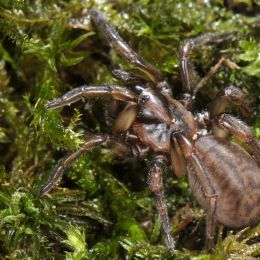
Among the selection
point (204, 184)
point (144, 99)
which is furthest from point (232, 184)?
point (144, 99)

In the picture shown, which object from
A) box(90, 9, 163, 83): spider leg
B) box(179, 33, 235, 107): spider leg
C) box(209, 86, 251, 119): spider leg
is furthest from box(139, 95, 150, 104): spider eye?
box(209, 86, 251, 119): spider leg

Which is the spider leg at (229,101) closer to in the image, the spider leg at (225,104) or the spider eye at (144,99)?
the spider leg at (225,104)

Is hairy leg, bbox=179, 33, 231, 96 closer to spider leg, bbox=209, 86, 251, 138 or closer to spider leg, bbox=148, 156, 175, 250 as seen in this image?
spider leg, bbox=209, 86, 251, 138

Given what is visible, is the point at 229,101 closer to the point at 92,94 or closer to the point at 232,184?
the point at 232,184

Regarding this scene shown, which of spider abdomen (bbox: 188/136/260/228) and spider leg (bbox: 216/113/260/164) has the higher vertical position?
spider leg (bbox: 216/113/260/164)

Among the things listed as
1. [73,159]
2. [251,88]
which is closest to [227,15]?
[251,88]

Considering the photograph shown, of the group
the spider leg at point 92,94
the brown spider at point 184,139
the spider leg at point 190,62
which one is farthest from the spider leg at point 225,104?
the spider leg at point 92,94
